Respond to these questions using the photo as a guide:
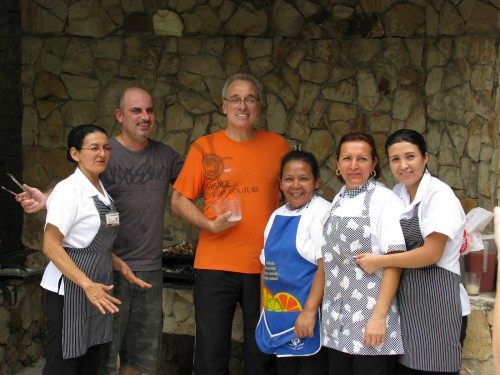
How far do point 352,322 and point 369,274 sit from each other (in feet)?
0.72

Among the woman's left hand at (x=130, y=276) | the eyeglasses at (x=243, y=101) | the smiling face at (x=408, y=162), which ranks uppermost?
the eyeglasses at (x=243, y=101)

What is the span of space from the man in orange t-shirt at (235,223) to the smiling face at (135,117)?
11.8 inches

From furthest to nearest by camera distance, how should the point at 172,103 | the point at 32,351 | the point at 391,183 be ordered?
1. the point at 172,103
2. the point at 391,183
3. the point at 32,351

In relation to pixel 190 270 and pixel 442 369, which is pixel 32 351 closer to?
pixel 190 270

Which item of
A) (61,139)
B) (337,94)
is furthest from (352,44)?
(61,139)

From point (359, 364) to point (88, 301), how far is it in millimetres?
1289

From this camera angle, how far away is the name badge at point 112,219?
3.10 m

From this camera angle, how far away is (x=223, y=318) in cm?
340

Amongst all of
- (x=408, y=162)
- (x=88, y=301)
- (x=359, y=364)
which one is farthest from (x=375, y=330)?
(x=88, y=301)

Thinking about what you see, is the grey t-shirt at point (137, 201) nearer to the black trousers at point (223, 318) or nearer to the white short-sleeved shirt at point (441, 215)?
the black trousers at point (223, 318)

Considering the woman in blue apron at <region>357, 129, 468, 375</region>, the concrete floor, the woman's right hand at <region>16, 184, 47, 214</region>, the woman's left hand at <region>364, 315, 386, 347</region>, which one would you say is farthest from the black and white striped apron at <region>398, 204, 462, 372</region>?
the concrete floor

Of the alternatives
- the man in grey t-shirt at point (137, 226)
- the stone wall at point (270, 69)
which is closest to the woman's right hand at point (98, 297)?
the man in grey t-shirt at point (137, 226)

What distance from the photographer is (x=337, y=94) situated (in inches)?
209

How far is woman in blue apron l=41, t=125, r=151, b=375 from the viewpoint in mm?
2926
